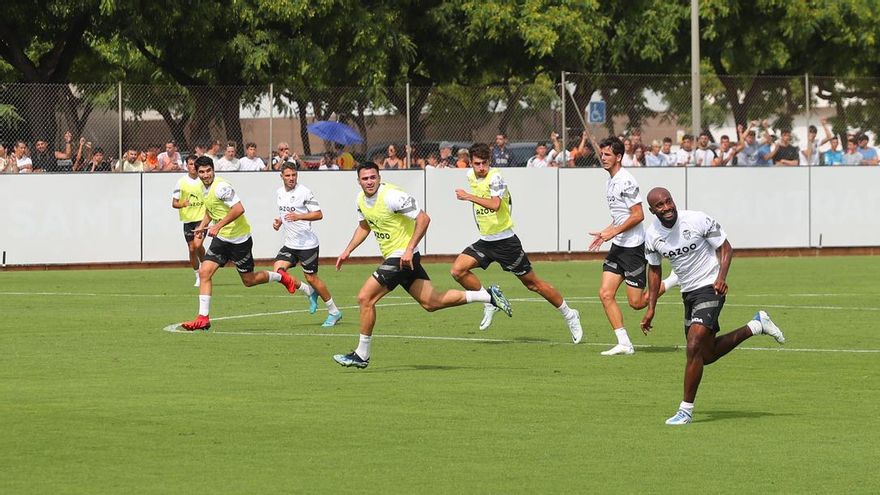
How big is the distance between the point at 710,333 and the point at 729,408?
89 centimetres

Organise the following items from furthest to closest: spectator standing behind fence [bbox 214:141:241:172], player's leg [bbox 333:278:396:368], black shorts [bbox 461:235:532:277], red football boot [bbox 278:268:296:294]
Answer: spectator standing behind fence [bbox 214:141:241:172] → red football boot [bbox 278:268:296:294] → black shorts [bbox 461:235:532:277] → player's leg [bbox 333:278:396:368]

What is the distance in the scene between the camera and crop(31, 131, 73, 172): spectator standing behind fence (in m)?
31.1

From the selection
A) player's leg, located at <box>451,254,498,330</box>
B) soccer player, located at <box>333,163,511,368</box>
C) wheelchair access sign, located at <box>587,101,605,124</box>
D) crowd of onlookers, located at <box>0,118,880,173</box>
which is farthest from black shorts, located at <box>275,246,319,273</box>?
wheelchair access sign, located at <box>587,101,605,124</box>

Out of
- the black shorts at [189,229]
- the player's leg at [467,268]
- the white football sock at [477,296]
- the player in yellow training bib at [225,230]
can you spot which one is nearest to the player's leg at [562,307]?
the player's leg at [467,268]

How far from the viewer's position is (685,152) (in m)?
34.1

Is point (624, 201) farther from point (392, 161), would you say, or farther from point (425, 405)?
point (392, 161)

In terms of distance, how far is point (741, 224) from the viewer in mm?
34875

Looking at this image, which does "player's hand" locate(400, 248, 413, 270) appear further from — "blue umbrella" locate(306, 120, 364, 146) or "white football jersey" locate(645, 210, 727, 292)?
"blue umbrella" locate(306, 120, 364, 146)

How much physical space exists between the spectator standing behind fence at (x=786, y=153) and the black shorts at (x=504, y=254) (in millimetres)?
17709

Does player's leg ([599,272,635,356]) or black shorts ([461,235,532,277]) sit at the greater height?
black shorts ([461,235,532,277])

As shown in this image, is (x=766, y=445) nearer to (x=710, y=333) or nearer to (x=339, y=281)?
(x=710, y=333)

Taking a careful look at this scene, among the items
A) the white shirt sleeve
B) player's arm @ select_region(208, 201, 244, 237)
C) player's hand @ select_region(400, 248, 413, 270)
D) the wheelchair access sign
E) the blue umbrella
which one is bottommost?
player's hand @ select_region(400, 248, 413, 270)

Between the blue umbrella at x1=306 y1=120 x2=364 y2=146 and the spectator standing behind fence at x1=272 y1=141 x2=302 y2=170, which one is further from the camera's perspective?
the spectator standing behind fence at x1=272 y1=141 x2=302 y2=170

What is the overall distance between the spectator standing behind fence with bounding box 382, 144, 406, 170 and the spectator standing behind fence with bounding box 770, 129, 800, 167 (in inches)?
306
